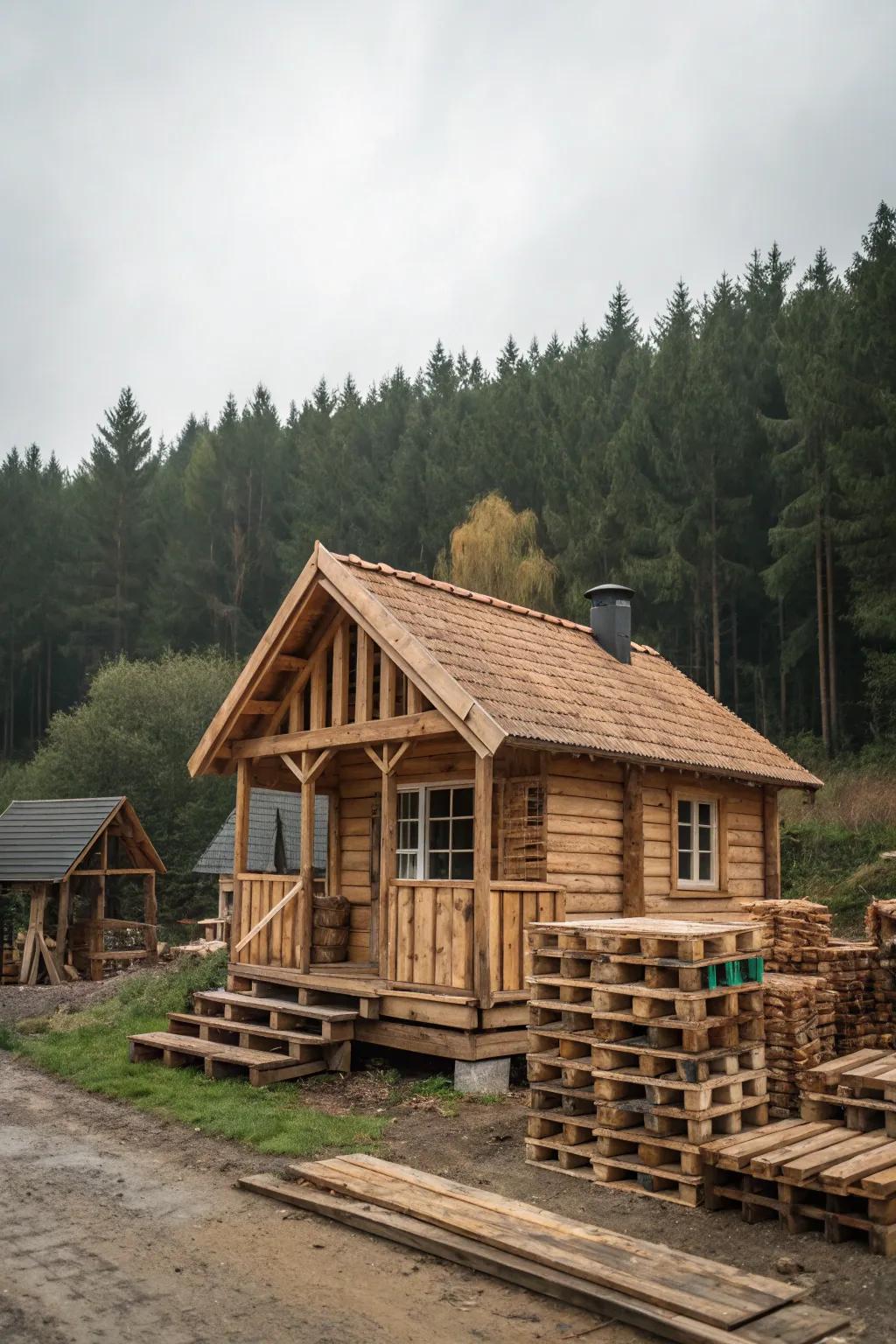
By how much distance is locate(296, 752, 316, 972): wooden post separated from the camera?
43.0ft

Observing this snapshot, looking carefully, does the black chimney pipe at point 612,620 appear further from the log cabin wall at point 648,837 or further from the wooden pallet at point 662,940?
the wooden pallet at point 662,940

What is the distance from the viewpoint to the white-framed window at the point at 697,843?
14.7 metres

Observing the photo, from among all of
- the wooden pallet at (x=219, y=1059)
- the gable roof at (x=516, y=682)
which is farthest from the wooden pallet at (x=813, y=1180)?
the wooden pallet at (x=219, y=1059)

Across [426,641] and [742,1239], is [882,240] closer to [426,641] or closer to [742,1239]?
[426,641]

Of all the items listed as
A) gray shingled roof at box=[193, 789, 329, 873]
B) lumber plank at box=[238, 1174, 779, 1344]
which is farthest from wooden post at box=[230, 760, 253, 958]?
gray shingled roof at box=[193, 789, 329, 873]

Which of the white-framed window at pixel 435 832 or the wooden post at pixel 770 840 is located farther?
the wooden post at pixel 770 840

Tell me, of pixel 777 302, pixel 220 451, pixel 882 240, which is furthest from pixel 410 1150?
pixel 220 451

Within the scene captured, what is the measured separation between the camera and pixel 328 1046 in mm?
11766

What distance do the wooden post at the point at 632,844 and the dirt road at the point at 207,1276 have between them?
598 cm

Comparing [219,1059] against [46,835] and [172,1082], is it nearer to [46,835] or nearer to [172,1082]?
[172,1082]

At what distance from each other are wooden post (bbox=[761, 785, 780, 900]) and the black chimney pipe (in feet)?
9.23

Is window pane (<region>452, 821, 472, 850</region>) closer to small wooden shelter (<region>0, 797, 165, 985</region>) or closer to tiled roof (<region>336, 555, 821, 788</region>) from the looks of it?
tiled roof (<region>336, 555, 821, 788</region>)

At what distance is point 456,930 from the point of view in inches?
442

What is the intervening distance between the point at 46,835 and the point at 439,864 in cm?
1191
